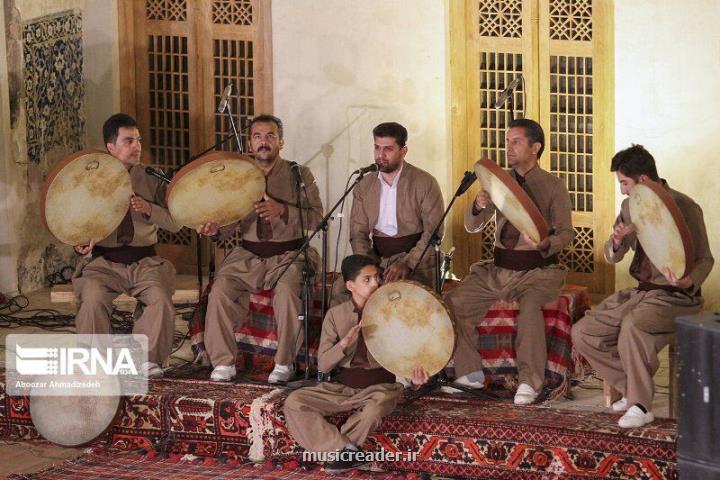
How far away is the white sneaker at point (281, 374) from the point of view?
7148 millimetres

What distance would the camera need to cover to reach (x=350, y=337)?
6.41 m

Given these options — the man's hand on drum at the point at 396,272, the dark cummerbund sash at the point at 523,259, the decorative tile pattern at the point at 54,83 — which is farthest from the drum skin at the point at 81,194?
the decorative tile pattern at the point at 54,83

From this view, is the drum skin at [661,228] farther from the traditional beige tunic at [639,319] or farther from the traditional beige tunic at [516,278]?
the traditional beige tunic at [516,278]

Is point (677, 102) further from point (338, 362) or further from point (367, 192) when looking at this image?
point (338, 362)

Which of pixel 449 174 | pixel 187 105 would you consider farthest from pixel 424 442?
pixel 187 105

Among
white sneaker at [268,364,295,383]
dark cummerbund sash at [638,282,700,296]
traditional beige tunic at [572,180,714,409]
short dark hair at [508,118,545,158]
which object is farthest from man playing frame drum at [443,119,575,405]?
white sneaker at [268,364,295,383]

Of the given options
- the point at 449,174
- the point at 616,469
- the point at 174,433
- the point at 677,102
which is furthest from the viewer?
the point at 449,174

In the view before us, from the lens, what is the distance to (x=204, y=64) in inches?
377

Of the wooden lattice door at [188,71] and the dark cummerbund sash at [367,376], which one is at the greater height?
the wooden lattice door at [188,71]

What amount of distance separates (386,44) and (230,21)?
1.15m

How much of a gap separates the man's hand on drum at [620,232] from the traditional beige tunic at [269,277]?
1695mm

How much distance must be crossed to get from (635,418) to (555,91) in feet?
10.2

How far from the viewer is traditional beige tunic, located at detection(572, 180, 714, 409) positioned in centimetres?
637

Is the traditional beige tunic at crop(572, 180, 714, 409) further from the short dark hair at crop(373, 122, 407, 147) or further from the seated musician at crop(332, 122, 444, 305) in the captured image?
the short dark hair at crop(373, 122, 407, 147)
